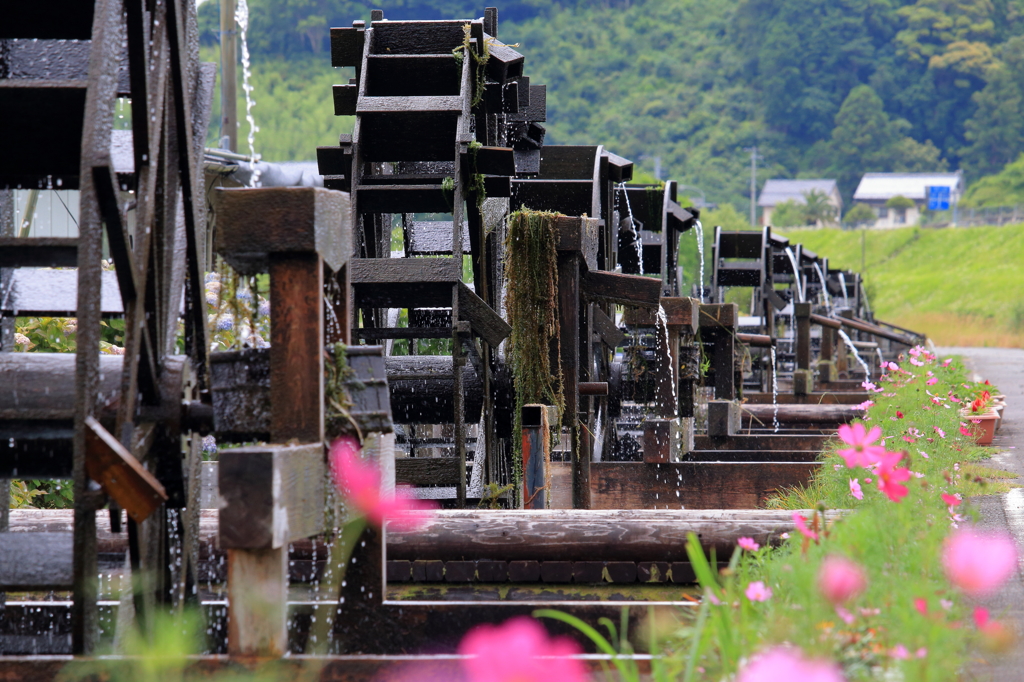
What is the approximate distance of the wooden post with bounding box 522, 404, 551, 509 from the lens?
5.82 m

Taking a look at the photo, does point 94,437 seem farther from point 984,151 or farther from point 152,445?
point 984,151

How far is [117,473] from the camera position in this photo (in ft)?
9.21

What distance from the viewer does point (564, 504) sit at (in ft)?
25.0

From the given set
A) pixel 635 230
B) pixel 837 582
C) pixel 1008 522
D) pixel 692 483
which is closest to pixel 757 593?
pixel 837 582

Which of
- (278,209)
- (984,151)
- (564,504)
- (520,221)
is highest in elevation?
(984,151)

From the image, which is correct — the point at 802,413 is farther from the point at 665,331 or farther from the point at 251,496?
the point at 251,496

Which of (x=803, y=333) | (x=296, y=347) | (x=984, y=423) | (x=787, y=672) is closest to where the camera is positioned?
(x=787, y=672)

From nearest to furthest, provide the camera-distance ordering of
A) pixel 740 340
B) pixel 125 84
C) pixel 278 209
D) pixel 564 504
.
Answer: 1. pixel 278 209
2. pixel 125 84
3. pixel 564 504
4. pixel 740 340

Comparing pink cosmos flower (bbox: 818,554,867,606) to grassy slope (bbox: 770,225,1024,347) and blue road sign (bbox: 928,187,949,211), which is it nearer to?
grassy slope (bbox: 770,225,1024,347)

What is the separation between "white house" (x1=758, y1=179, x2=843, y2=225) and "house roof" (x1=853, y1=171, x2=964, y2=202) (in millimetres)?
2439

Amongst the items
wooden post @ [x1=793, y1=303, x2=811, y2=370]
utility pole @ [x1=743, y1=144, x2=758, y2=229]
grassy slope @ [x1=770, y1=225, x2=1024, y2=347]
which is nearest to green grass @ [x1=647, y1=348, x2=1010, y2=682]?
wooden post @ [x1=793, y1=303, x2=811, y2=370]

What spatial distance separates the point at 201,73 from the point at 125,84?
11.2 inches

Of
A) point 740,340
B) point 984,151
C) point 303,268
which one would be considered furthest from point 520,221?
Result: point 984,151

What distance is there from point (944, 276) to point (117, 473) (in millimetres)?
59120
